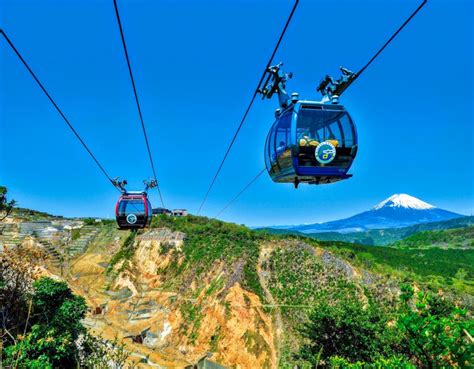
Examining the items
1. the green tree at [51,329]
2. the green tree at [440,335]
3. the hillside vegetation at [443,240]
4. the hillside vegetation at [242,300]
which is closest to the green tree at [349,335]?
the hillside vegetation at [242,300]

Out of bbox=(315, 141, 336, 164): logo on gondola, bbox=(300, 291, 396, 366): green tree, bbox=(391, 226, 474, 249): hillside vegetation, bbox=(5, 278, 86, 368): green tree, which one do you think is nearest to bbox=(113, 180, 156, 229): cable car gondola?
bbox=(5, 278, 86, 368): green tree

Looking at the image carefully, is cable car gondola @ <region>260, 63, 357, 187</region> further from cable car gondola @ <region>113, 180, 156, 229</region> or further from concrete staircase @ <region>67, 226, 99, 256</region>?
concrete staircase @ <region>67, 226, 99, 256</region>

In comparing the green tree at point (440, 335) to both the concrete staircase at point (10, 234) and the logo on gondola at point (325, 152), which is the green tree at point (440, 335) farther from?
the concrete staircase at point (10, 234)

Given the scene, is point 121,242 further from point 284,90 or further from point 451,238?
point 451,238

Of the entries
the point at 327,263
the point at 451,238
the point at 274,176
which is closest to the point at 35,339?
the point at 274,176

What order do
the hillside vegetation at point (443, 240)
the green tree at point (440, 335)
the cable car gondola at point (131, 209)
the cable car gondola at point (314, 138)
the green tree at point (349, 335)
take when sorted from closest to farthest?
the green tree at point (440, 335), the cable car gondola at point (314, 138), the cable car gondola at point (131, 209), the green tree at point (349, 335), the hillside vegetation at point (443, 240)

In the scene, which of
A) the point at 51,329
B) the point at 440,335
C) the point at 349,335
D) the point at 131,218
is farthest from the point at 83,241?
the point at 440,335

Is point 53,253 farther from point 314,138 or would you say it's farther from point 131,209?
point 314,138
